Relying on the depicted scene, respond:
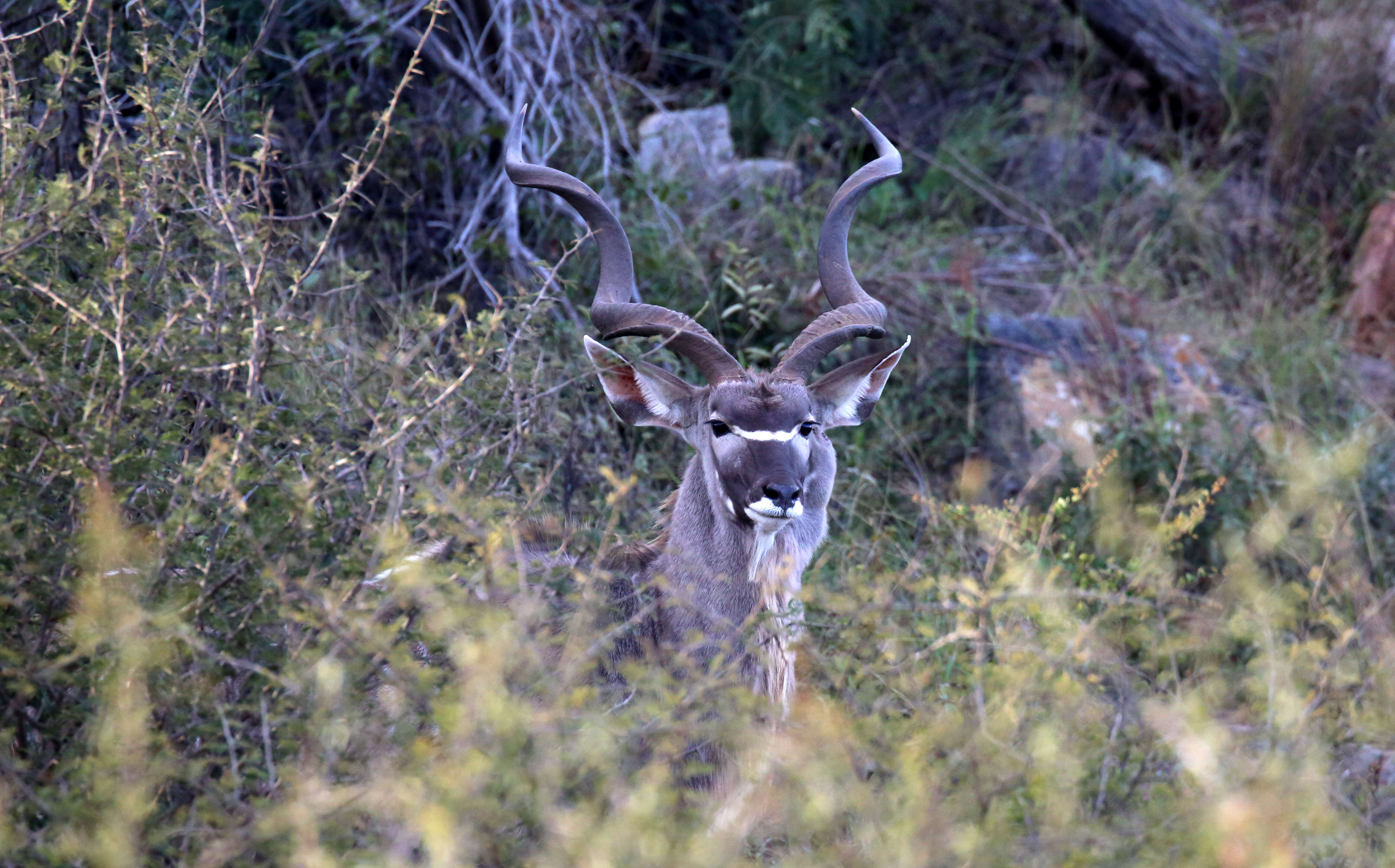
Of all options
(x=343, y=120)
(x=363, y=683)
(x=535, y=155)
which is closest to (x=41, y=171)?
(x=343, y=120)

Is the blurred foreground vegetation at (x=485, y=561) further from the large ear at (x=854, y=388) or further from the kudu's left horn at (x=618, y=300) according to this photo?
the large ear at (x=854, y=388)

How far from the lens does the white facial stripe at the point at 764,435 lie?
385 centimetres

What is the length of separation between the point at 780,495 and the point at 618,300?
36.1 inches

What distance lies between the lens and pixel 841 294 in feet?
14.4

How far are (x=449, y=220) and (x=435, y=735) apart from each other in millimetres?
4135

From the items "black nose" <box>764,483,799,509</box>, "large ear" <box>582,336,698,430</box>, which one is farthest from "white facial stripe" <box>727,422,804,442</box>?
"large ear" <box>582,336,698,430</box>

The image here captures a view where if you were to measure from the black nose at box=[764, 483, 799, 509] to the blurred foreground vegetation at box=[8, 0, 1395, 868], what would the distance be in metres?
0.37

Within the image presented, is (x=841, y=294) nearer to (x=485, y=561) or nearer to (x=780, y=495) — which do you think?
(x=780, y=495)

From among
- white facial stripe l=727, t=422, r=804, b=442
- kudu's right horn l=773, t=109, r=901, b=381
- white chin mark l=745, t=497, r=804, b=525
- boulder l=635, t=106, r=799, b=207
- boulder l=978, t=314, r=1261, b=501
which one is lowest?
boulder l=978, t=314, r=1261, b=501

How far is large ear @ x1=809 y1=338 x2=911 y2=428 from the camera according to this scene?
4.18m

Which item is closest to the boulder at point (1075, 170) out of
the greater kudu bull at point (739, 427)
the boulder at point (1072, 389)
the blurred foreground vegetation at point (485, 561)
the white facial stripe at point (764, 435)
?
the boulder at point (1072, 389)

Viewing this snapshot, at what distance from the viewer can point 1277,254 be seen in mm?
8039

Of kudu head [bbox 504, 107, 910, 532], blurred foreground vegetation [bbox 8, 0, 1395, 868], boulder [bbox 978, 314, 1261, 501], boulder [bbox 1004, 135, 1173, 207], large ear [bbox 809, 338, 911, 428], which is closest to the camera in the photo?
blurred foreground vegetation [bbox 8, 0, 1395, 868]

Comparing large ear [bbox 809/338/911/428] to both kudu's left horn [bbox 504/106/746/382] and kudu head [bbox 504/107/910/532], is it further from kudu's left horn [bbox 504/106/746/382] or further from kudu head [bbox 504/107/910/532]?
kudu's left horn [bbox 504/106/746/382]
